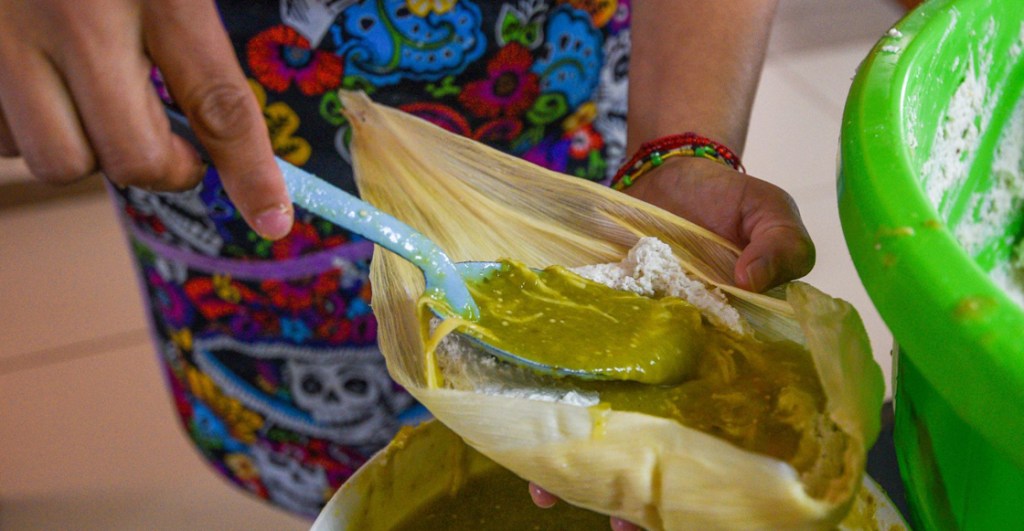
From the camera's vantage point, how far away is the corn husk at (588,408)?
0.36 metres

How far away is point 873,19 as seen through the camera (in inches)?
87.7

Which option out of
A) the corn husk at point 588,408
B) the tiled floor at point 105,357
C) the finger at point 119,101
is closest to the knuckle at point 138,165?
the finger at point 119,101

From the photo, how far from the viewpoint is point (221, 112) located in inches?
17.2

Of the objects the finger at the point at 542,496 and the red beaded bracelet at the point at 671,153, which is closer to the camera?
the finger at the point at 542,496

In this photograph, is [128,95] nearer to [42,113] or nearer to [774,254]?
[42,113]

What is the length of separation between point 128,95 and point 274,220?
0.09 meters

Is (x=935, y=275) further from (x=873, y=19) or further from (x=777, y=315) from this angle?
(x=873, y=19)

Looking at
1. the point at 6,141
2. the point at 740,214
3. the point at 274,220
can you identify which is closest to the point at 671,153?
the point at 740,214

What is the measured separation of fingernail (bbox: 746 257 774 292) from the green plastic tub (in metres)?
0.10

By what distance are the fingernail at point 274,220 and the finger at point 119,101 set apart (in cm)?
5

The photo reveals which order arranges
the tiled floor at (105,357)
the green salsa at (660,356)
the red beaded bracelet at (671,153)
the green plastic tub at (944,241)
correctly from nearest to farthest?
the green plastic tub at (944,241) → the green salsa at (660,356) → the red beaded bracelet at (671,153) → the tiled floor at (105,357)

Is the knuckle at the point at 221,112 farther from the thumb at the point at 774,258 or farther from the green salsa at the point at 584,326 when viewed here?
the thumb at the point at 774,258

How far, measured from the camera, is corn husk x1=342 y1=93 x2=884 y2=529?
36 centimetres

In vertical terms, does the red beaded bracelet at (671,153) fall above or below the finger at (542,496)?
above
